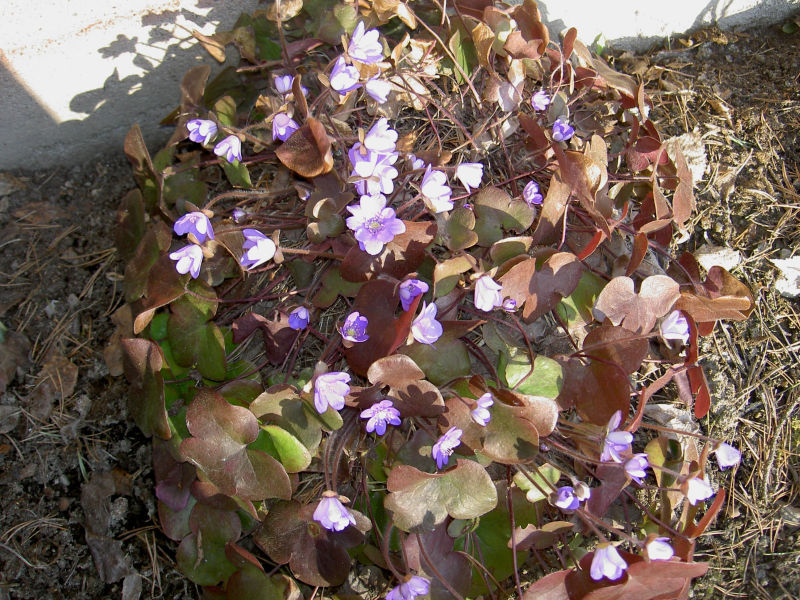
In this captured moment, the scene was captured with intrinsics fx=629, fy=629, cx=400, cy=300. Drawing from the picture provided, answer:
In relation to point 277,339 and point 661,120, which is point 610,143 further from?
point 277,339

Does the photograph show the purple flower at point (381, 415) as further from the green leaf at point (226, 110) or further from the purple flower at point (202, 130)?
the green leaf at point (226, 110)

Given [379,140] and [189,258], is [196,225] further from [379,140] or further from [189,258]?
[379,140]

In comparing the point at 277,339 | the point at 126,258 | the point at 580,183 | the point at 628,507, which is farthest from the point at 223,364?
the point at 628,507

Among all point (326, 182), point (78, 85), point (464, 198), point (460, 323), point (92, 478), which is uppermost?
point (78, 85)

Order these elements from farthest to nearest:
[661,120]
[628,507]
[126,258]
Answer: [661,120] < [126,258] < [628,507]

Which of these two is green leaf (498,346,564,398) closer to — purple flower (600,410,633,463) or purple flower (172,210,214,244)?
purple flower (600,410,633,463)

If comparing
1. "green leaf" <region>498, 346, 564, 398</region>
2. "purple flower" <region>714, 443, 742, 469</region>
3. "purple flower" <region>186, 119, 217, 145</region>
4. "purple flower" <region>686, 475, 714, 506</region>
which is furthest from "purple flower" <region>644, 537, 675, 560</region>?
"purple flower" <region>186, 119, 217, 145</region>

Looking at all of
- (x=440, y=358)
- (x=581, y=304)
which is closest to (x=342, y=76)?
(x=440, y=358)
